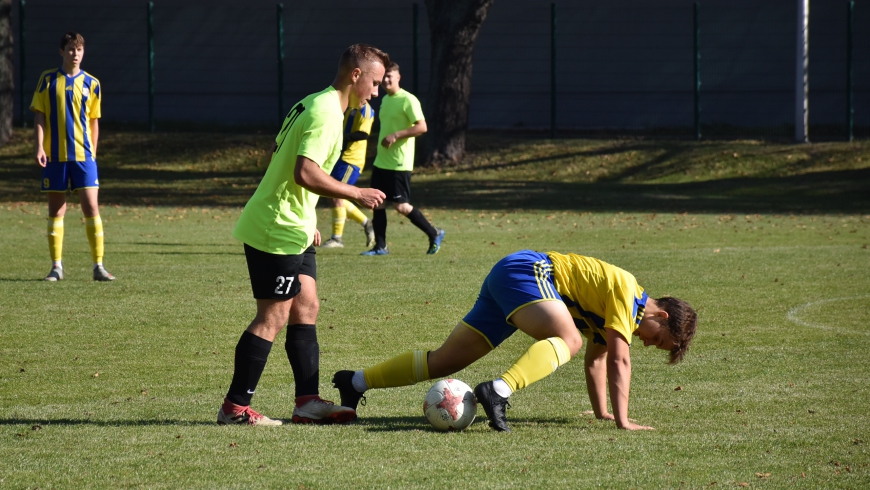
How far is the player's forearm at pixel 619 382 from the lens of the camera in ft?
17.1

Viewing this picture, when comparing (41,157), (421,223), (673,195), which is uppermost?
(41,157)

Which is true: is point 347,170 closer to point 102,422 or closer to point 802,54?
point 102,422

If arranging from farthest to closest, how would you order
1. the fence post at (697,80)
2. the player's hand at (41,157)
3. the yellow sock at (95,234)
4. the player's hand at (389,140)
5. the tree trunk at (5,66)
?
the fence post at (697,80)
the tree trunk at (5,66)
the player's hand at (389,140)
the yellow sock at (95,234)
the player's hand at (41,157)

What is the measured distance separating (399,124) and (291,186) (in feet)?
25.2

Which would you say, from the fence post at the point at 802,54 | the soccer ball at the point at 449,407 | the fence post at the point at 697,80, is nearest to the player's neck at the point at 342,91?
the soccer ball at the point at 449,407

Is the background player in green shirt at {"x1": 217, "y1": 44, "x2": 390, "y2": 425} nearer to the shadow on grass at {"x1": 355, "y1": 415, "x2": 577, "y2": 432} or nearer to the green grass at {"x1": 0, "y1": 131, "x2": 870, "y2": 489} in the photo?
the green grass at {"x1": 0, "y1": 131, "x2": 870, "y2": 489}

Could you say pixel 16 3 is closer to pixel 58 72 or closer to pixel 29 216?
pixel 29 216

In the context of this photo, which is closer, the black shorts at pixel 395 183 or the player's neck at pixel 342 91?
the player's neck at pixel 342 91

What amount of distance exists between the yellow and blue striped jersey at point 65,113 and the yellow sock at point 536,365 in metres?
6.52

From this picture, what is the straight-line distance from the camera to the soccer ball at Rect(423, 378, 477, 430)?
5.24m

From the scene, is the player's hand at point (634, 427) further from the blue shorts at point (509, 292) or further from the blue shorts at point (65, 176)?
the blue shorts at point (65, 176)

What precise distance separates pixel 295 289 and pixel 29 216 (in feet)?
43.0

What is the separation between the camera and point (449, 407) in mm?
5242

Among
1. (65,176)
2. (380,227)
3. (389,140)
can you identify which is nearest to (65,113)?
(65,176)
